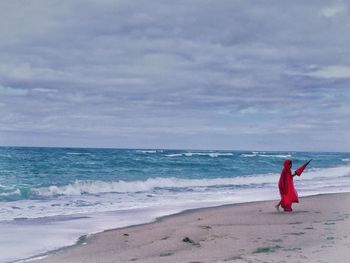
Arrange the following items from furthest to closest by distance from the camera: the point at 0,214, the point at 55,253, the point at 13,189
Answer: the point at 13,189, the point at 0,214, the point at 55,253

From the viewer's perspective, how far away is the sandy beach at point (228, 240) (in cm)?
707

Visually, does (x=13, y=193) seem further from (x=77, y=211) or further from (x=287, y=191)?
(x=287, y=191)

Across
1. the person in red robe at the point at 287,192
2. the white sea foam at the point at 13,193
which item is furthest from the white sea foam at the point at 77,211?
the person in red robe at the point at 287,192

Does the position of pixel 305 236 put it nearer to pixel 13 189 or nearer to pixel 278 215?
pixel 278 215

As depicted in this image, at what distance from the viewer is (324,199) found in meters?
16.0

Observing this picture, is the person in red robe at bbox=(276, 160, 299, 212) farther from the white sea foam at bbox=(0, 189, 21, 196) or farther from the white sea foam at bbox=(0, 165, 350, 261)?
the white sea foam at bbox=(0, 189, 21, 196)

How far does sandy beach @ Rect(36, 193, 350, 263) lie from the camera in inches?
279

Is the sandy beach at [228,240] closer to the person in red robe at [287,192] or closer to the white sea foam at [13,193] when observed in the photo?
the person in red robe at [287,192]

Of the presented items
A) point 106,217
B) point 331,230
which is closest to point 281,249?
point 331,230

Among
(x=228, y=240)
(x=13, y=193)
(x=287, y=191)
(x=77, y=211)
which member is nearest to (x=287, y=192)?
(x=287, y=191)

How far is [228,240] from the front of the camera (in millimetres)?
8578

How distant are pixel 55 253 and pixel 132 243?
4.30ft

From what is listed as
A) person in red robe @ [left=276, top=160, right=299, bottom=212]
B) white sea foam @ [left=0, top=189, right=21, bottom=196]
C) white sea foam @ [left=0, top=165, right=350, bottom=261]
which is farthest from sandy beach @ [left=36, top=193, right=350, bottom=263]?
white sea foam @ [left=0, top=189, right=21, bottom=196]

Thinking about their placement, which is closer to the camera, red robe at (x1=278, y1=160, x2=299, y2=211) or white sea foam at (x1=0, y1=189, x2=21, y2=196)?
red robe at (x1=278, y1=160, x2=299, y2=211)
